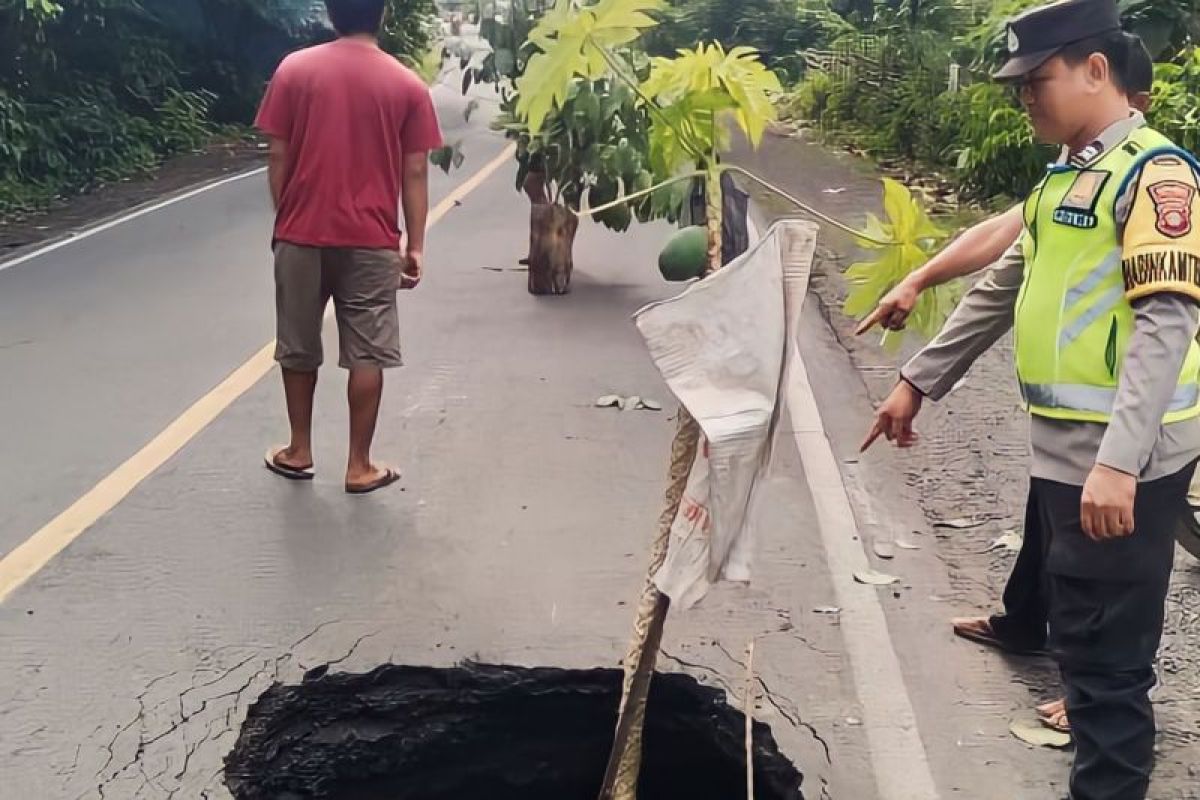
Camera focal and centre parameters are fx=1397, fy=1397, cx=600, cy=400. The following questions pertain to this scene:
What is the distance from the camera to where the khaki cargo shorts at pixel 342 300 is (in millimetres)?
5328

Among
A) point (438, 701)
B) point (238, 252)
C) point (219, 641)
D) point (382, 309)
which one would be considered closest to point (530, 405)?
point (382, 309)

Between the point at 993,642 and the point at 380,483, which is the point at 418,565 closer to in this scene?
the point at 380,483

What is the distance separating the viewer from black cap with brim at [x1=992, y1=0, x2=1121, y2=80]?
267cm

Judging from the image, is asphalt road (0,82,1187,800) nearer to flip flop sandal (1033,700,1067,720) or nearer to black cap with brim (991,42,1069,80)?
flip flop sandal (1033,700,1067,720)

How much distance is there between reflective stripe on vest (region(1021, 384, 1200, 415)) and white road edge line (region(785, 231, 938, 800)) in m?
0.53

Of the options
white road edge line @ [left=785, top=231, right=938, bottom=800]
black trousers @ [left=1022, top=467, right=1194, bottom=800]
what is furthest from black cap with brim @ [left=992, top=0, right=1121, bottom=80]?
black trousers @ [left=1022, top=467, right=1194, bottom=800]

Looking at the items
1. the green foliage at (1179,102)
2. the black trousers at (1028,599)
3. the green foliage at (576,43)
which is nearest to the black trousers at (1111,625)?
the black trousers at (1028,599)

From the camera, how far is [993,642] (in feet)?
13.6

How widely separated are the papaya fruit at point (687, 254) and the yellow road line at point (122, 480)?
288 cm

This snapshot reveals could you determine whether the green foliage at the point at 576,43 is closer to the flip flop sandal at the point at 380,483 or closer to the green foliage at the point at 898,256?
the green foliage at the point at 898,256

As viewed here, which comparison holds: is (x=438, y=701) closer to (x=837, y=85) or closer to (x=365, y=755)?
(x=365, y=755)

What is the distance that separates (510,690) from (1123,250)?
1916 mm

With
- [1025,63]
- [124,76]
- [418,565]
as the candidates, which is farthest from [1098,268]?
[124,76]

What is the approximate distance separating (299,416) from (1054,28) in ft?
12.1
